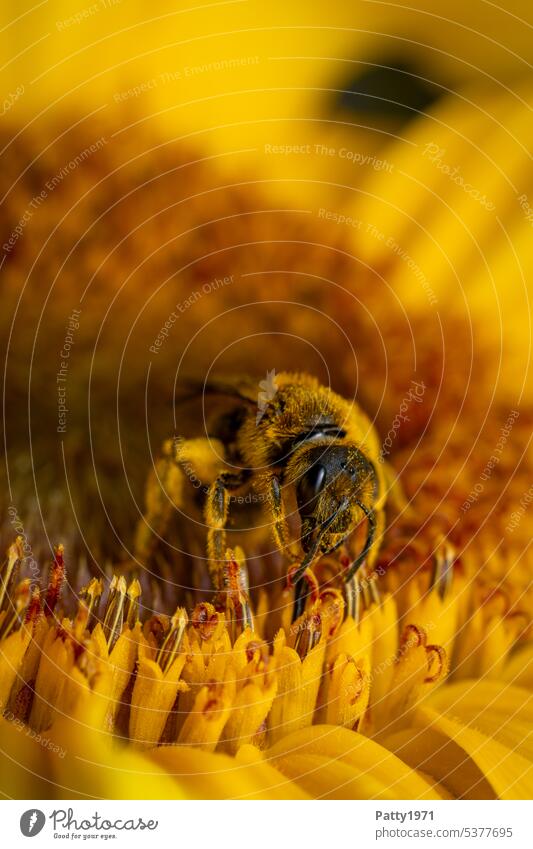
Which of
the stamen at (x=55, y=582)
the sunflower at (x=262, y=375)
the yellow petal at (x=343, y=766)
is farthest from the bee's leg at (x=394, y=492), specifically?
the stamen at (x=55, y=582)

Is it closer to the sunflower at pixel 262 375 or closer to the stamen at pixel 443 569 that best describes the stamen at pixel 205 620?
the sunflower at pixel 262 375

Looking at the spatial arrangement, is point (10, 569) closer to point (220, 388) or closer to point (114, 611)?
point (114, 611)

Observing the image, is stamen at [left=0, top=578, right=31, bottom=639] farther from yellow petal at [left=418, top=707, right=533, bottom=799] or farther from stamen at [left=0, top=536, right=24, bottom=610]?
yellow petal at [left=418, top=707, right=533, bottom=799]

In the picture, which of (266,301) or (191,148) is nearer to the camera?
(191,148)

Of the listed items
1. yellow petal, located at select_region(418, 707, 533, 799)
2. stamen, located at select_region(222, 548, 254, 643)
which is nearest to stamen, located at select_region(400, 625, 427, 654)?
yellow petal, located at select_region(418, 707, 533, 799)

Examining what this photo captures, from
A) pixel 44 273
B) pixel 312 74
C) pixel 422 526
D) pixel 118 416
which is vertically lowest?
pixel 422 526

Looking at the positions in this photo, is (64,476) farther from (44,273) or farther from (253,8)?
(253,8)

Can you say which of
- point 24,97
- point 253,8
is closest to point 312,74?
point 253,8
